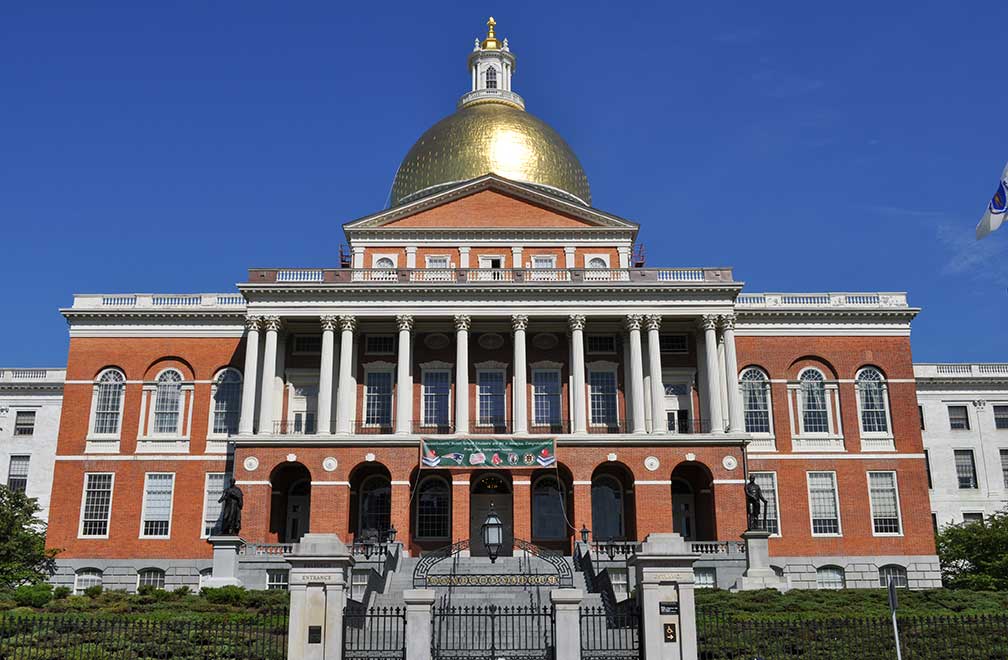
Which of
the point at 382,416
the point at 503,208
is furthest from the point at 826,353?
the point at 382,416

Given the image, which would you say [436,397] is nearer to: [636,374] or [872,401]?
[636,374]

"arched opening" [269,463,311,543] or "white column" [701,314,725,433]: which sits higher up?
"white column" [701,314,725,433]

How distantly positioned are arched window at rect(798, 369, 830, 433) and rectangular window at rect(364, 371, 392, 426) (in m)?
20.2

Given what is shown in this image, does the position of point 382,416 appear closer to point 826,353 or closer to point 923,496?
point 826,353

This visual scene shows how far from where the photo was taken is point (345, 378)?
49625 millimetres

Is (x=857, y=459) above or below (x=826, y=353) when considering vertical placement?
below

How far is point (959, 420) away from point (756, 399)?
1818 cm

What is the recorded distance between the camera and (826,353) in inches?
2127

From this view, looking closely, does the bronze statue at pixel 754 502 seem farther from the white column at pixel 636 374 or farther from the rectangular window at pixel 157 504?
the rectangular window at pixel 157 504

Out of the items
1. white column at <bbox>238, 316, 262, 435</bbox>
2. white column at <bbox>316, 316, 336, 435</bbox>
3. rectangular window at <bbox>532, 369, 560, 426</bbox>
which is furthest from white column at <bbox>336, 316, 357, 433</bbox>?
rectangular window at <bbox>532, 369, 560, 426</bbox>

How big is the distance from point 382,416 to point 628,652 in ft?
98.3

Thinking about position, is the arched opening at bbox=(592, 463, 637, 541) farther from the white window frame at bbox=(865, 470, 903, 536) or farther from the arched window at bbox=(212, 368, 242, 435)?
the arched window at bbox=(212, 368, 242, 435)

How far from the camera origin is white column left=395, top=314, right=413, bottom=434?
49.2 m

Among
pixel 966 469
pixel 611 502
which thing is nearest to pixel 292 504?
pixel 611 502
